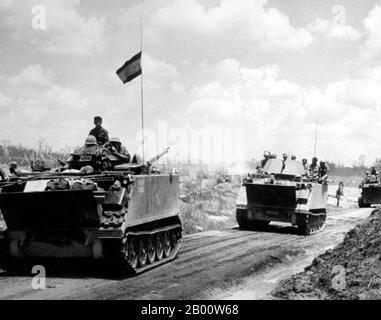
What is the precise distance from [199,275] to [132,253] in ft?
4.31

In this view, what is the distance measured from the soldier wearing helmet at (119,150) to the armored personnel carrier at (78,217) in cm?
Result: 85

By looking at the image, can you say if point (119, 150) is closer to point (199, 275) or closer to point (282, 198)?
point (199, 275)

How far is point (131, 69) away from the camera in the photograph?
44.0 feet

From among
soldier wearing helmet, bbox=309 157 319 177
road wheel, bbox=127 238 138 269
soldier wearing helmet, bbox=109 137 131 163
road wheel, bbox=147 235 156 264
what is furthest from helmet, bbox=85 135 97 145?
soldier wearing helmet, bbox=309 157 319 177

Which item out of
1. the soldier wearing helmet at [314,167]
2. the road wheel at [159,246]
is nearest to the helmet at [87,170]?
the road wheel at [159,246]

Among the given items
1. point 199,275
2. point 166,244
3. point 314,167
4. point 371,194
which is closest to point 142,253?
point 199,275

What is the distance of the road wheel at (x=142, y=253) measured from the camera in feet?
36.1

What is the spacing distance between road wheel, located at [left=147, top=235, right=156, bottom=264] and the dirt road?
30 centimetres

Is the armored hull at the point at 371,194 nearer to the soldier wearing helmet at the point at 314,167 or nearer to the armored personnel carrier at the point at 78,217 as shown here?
the soldier wearing helmet at the point at 314,167

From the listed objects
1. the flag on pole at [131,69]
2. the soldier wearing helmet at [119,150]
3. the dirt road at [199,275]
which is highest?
the flag on pole at [131,69]

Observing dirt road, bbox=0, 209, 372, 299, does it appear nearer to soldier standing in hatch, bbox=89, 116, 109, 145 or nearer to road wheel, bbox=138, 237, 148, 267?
road wheel, bbox=138, 237, 148, 267
